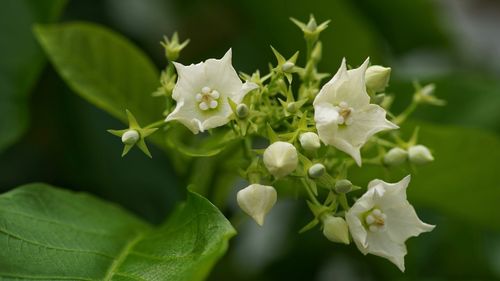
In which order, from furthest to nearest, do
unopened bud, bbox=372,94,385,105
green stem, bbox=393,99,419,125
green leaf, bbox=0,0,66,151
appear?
1. green leaf, bbox=0,0,66,151
2. green stem, bbox=393,99,419,125
3. unopened bud, bbox=372,94,385,105

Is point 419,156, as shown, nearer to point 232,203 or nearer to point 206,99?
point 206,99

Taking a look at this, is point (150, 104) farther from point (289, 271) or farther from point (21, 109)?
point (289, 271)

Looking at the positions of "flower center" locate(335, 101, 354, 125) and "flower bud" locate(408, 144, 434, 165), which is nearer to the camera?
"flower center" locate(335, 101, 354, 125)

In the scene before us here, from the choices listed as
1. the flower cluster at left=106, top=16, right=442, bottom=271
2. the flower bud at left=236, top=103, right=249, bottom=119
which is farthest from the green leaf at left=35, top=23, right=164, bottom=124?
the flower bud at left=236, top=103, right=249, bottom=119

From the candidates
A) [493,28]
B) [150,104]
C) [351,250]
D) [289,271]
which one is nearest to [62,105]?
[150,104]

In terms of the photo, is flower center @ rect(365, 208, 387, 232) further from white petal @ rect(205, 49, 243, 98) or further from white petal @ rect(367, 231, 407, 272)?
white petal @ rect(205, 49, 243, 98)

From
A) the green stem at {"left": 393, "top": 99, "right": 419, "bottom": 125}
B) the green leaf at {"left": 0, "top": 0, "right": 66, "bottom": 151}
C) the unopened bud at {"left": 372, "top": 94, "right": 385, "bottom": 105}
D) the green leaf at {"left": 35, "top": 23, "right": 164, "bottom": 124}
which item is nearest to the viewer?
the unopened bud at {"left": 372, "top": 94, "right": 385, "bottom": 105}

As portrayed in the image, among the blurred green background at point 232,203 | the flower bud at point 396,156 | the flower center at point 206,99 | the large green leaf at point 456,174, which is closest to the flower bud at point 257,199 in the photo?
the flower center at point 206,99
